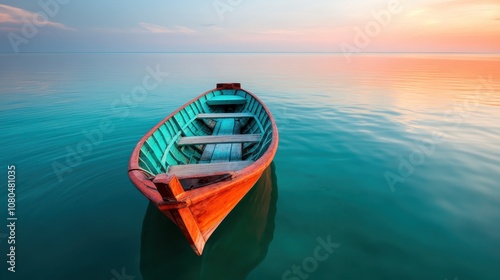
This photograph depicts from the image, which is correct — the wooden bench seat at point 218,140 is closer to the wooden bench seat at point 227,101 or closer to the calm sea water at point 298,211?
the calm sea water at point 298,211

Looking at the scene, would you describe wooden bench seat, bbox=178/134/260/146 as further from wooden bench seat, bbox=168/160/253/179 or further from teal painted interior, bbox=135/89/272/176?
wooden bench seat, bbox=168/160/253/179

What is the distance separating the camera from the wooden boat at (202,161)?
3.33m

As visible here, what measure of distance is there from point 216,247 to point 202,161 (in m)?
2.66

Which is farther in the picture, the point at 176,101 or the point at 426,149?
the point at 176,101

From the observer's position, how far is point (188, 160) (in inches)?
282

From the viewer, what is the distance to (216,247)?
4.75 m

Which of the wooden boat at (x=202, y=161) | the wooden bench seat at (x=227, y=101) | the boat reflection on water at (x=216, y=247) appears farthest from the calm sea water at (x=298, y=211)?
the wooden bench seat at (x=227, y=101)

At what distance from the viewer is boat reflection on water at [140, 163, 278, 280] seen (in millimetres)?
4273

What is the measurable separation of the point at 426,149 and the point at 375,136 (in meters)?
1.90

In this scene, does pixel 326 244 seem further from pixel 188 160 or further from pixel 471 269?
pixel 188 160

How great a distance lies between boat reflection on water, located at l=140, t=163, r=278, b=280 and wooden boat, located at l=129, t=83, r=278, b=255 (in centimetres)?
81

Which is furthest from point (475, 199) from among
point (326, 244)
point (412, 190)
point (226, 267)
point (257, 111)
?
point (257, 111)

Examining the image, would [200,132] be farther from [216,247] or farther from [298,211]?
[216,247]

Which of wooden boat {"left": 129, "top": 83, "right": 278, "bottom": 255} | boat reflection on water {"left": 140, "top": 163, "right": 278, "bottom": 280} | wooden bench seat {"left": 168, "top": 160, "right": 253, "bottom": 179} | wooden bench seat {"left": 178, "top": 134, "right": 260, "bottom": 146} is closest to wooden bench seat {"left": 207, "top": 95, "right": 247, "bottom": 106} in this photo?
wooden boat {"left": 129, "top": 83, "right": 278, "bottom": 255}
